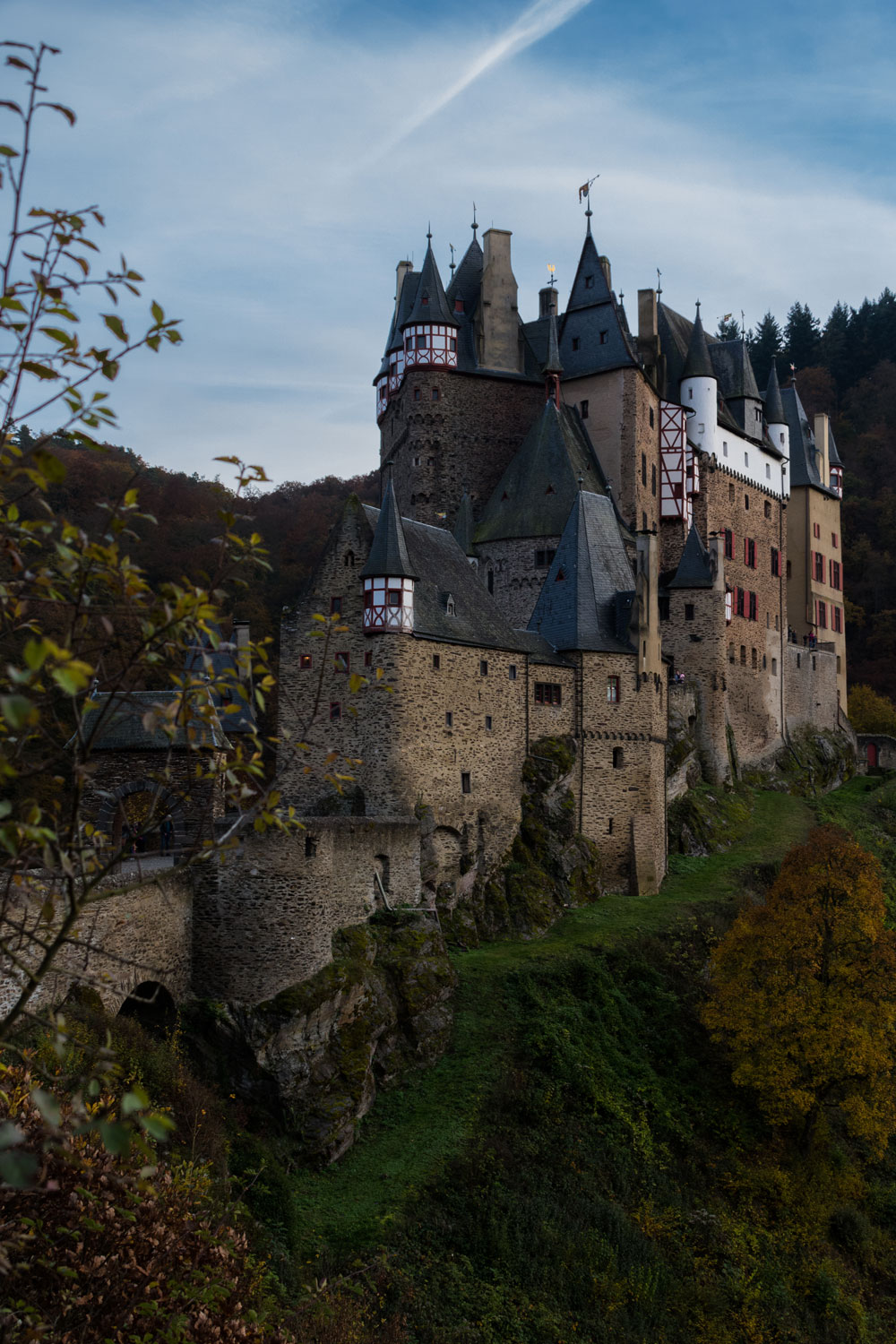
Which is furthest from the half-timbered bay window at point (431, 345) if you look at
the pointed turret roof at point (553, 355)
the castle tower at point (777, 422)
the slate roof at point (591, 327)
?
the castle tower at point (777, 422)

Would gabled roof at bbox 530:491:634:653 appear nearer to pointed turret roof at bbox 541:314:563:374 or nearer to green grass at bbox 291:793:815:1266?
green grass at bbox 291:793:815:1266

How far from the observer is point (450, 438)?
44000mm

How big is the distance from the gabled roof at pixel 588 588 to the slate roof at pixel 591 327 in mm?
8460

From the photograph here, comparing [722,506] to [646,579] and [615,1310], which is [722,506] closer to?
[646,579]

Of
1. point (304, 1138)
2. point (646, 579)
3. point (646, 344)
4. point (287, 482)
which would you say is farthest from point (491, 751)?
point (287, 482)

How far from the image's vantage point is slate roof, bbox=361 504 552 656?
1190 inches

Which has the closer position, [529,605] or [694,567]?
[529,605]

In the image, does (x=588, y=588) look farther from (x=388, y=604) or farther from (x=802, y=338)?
(x=802, y=338)

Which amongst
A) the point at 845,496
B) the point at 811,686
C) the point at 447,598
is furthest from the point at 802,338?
the point at 447,598

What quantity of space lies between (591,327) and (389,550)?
20.7 metres

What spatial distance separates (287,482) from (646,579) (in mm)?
39567

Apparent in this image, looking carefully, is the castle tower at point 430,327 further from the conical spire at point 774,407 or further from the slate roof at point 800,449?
the slate roof at point 800,449

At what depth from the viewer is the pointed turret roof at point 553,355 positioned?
145 ft

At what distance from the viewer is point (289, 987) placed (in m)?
22.1
